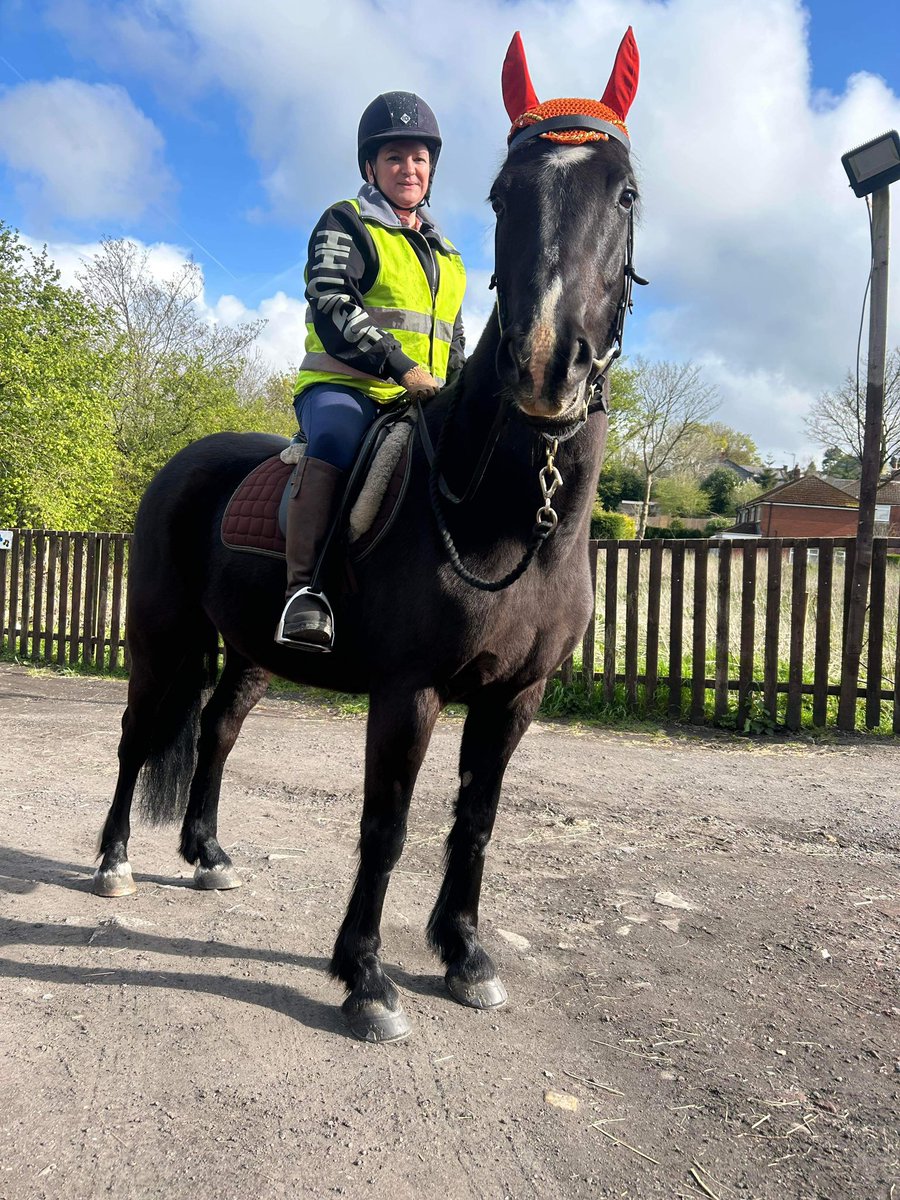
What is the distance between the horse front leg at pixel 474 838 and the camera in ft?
9.64

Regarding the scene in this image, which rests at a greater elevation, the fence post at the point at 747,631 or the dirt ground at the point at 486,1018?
the fence post at the point at 747,631

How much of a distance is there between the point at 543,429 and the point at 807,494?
72.1 m

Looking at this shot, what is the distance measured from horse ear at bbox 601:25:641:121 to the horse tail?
2948 millimetres

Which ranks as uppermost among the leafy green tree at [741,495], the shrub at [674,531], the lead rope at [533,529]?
the leafy green tree at [741,495]

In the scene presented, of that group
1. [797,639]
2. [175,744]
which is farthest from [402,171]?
[797,639]

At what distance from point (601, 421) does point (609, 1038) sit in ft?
6.76

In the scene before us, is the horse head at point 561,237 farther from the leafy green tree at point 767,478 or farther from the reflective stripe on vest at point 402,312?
the leafy green tree at point 767,478

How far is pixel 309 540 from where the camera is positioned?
2.98 metres

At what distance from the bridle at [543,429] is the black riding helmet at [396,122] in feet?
2.87

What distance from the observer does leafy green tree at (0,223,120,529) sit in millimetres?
15500

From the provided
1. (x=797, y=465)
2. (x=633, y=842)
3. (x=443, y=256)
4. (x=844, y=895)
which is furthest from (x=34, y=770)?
(x=797, y=465)

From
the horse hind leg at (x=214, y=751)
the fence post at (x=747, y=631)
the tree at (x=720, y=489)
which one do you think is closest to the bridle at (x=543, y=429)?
the horse hind leg at (x=214, y=751)

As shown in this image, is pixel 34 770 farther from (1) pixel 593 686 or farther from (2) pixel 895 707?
(2) pixel 895 707

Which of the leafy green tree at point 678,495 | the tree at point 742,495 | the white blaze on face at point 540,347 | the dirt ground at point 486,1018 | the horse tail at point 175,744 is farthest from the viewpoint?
the tree at point 742,495
